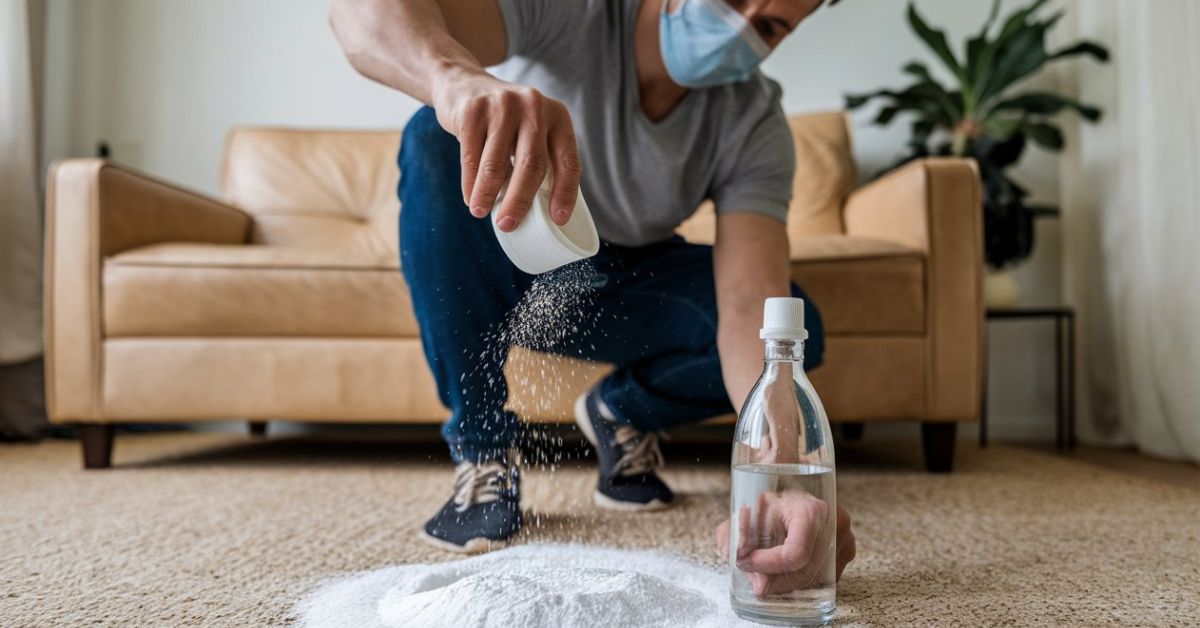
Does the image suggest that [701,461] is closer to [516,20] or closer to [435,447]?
[435,447]

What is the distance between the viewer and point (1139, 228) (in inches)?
79.0

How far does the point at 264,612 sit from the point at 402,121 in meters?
2.01

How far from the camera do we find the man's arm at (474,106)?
57 cm

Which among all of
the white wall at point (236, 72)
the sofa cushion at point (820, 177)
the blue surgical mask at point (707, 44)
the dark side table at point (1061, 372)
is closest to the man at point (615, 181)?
the blue surgical mask at point (707, 44)

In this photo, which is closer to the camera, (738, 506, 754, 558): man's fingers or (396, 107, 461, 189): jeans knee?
(738, 506, 754, 558): man's fingers

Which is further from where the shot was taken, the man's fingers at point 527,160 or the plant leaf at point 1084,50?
the plant leaf at point 1084,50

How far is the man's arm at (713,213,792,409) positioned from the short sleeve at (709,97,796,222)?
0.01 m

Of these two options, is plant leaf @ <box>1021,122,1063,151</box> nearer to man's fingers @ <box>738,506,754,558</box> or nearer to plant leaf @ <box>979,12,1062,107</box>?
plant leaf @ <box>979,12,1062,107</box>

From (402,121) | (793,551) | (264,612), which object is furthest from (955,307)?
(402,121)

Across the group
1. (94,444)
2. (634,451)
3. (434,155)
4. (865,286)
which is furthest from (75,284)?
(865,286)

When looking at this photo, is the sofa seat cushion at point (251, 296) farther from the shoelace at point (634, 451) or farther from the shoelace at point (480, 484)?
the shoelace at point (480, 484)

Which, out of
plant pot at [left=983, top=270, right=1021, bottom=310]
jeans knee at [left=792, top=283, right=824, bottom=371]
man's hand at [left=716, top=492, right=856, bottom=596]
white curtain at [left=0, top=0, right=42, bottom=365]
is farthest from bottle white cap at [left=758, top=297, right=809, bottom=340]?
white curtain at [left=0, top=0, right=42, bottom=365]

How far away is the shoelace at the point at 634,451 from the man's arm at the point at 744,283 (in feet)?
0.96

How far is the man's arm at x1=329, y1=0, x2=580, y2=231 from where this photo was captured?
57 cm
